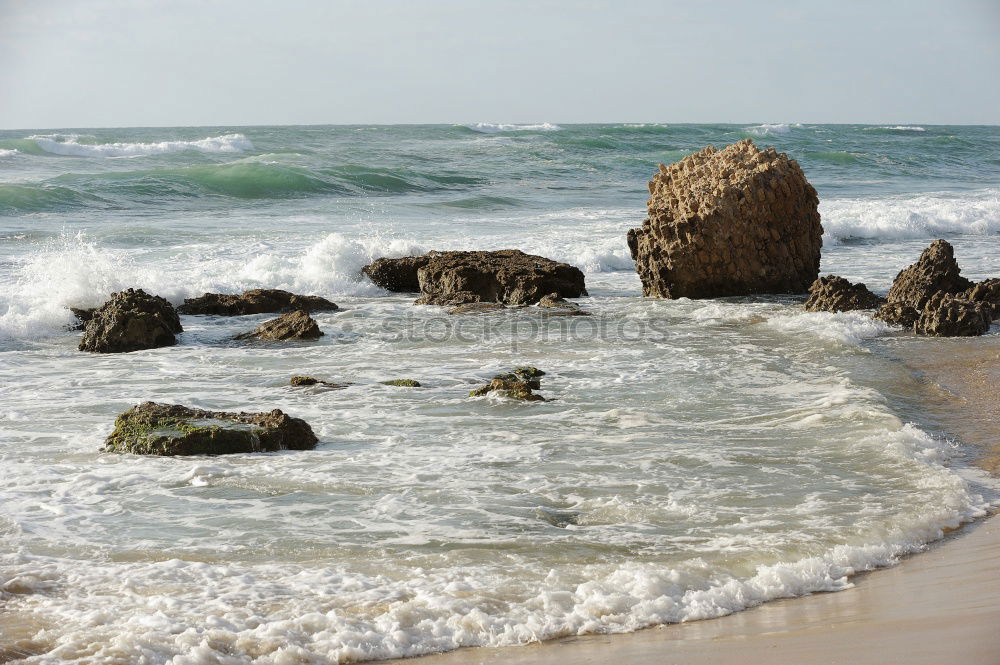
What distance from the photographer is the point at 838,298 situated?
909 centimetres

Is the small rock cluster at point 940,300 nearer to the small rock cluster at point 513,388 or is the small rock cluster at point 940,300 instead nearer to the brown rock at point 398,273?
the small rock cluster at point 513,388

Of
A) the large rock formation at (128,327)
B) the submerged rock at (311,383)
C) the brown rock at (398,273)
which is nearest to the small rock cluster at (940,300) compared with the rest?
the submerged rock at (311,383)

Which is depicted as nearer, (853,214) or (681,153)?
(853,214)

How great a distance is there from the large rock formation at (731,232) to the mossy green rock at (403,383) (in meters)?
4.17

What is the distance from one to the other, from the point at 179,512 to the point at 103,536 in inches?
14.3

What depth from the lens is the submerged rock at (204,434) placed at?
17.1 ft

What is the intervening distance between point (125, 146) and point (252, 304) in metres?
29.9

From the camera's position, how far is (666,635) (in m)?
3.25

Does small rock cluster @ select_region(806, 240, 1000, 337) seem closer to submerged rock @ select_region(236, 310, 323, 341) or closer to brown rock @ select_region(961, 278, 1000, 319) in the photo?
brown rock @ select_region(961, 278, 1000, 319)

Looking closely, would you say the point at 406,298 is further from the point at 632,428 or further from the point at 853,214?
the point at 853,214

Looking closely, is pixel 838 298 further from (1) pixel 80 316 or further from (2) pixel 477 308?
(1) pixel 80 316

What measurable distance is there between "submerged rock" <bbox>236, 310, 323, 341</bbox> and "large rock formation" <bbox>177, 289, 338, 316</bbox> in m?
1.21

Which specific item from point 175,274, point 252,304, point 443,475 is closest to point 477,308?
point 252,304

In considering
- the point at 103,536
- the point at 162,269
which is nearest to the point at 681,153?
the point at 162,269
